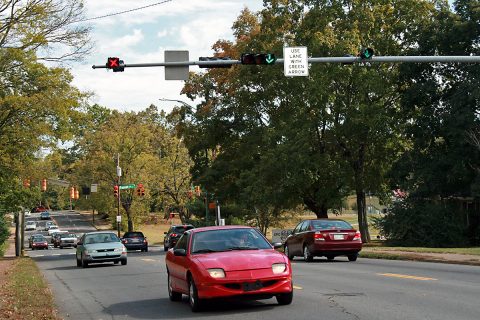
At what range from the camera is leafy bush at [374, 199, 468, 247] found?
124 ft

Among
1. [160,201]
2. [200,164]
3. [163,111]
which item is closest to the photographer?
[200,164]

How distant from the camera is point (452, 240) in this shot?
1471 inches

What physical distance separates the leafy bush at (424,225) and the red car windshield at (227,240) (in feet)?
88.6

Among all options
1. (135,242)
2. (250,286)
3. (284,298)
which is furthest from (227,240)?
(135,242)

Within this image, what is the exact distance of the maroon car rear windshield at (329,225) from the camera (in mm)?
24703

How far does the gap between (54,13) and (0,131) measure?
11.2 metres

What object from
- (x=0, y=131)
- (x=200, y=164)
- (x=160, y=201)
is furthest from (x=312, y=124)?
(x=160, y=201)

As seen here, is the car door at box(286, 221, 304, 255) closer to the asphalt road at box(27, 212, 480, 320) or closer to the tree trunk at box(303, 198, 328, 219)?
the asphalt road at box(27, 212, 480, 320)

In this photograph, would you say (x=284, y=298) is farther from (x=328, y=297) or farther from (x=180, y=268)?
(x=180, y=268)

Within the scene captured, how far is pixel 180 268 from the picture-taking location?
12.8 meters

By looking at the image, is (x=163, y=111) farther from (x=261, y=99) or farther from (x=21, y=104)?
(x=21, y=104)

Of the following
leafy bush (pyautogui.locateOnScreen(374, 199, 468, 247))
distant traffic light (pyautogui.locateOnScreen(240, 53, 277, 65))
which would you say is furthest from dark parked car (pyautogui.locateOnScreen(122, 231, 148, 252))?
distant traffic light (pyautogui.locateOnScreen(240, 53, 277, 65))

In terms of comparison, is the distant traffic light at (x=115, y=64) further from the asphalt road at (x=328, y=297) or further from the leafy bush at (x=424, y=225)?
the leafy bush at (x=424, y=225)

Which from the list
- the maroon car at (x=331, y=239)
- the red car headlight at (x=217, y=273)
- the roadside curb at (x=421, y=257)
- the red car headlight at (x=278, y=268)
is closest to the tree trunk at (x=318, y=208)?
the roadside curb at (x=421, y=257)
